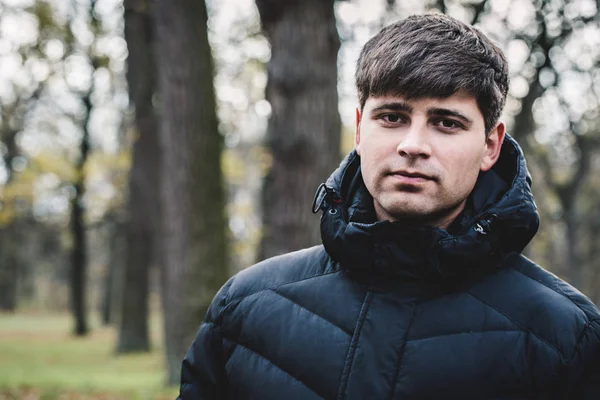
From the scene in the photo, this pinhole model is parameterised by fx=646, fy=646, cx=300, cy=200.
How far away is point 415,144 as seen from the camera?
1.87 meters

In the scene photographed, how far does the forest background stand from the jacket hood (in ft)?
9.00

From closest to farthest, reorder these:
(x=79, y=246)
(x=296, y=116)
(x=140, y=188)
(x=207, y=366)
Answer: (x=207, y=366) < (x=296, y=116) < (x=140, y=188) < (x=79, y=246)

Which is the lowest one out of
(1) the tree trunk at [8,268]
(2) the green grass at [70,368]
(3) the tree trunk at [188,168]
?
(1) the tree trunk at [8,268]

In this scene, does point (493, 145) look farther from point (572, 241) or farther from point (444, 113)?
point (572, 241)

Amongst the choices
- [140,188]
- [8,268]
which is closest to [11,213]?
[140,188]

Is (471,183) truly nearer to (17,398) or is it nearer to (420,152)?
(420,152)

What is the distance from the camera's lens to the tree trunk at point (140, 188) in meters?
14.3

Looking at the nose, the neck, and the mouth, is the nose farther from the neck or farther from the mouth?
the neck

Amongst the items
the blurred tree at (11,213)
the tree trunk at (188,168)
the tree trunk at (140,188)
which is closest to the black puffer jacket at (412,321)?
the tree trunk at (188,168)

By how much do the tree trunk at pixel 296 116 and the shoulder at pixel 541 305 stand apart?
2854 millimetres

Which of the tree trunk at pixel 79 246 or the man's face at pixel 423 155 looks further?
the tree trunk at pixel 79 246

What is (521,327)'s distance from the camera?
5.92 ft

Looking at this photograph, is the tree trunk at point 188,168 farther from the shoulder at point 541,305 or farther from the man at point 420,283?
the shoulder at point 541,305

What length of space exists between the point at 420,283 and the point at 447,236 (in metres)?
0.16
